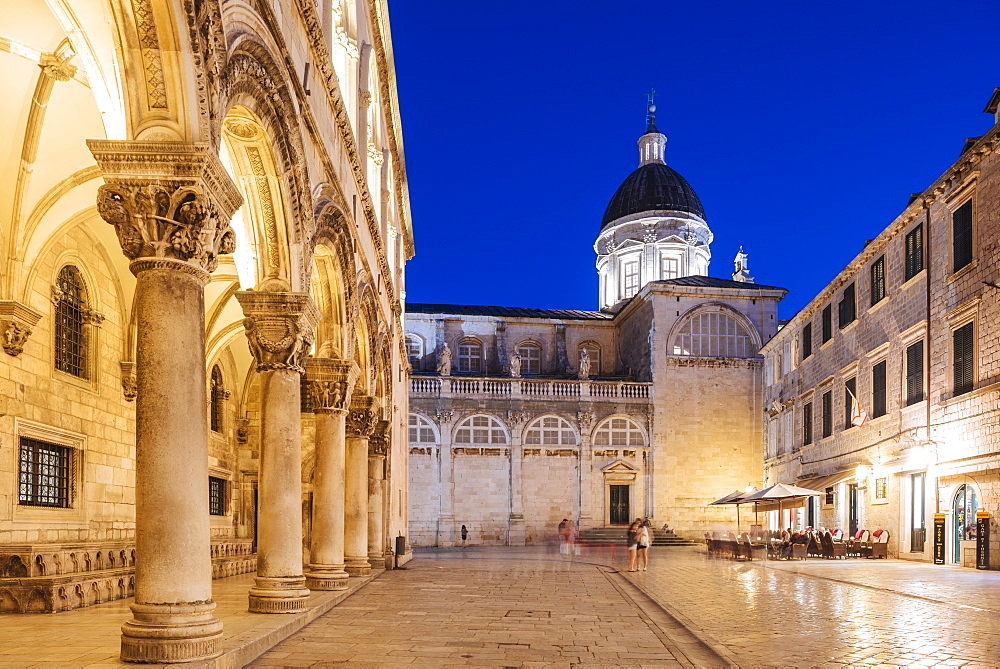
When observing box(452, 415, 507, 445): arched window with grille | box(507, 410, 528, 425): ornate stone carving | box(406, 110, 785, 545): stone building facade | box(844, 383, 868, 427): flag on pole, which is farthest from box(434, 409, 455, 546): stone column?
box(844, 383, 868, 427): flag on pole

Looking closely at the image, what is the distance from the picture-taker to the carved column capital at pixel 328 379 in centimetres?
1465

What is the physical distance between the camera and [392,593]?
1583 cm

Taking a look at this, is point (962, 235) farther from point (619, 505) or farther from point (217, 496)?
point (619, 505)

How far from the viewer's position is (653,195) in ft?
191

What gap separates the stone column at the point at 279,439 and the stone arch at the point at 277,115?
0.43 metres

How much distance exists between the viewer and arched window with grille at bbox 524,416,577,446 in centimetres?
4478

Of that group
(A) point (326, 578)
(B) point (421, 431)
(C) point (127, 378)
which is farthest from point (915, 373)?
(B) point (421, 431)

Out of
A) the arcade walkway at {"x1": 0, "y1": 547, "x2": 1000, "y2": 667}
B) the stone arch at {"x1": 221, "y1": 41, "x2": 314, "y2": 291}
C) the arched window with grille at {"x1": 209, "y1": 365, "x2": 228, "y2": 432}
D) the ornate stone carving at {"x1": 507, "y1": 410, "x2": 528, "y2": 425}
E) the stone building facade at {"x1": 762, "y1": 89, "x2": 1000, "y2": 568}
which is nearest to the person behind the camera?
the stone arch at {"x1": 221, "y1": 41, "x2": 314, "y2": 291}

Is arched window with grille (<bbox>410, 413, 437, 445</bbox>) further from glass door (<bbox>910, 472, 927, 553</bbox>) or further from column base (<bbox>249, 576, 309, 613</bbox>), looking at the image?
column base (<bbox>249, 576, 309, 613</bbox>)

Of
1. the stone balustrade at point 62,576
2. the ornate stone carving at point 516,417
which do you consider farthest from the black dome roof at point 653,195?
the stone balustrade at point 62,576

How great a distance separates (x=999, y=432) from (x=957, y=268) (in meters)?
4.26

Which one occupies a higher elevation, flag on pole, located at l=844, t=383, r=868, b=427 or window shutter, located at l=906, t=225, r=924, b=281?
window shutter, located at l=906, t=225, r=924, b=281

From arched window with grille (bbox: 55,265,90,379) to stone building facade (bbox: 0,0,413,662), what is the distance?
0.17ft

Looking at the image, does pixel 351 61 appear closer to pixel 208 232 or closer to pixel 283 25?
pixel 283 25
